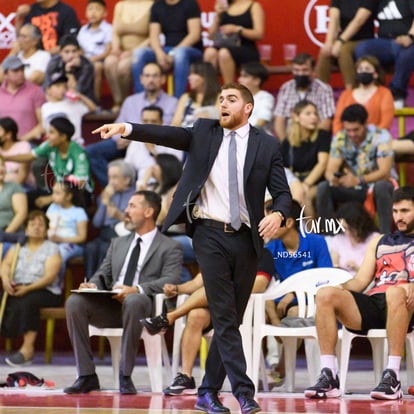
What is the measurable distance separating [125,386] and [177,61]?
4271 mm

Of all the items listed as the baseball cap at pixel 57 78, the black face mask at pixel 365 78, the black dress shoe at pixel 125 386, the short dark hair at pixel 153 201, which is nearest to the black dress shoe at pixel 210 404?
the black dress shoe at pixel 125 386

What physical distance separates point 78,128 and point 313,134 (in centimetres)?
236

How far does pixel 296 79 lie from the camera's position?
390 inches

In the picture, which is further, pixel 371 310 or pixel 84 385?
pixel 84 385

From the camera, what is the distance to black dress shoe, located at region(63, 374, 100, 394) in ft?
23.0

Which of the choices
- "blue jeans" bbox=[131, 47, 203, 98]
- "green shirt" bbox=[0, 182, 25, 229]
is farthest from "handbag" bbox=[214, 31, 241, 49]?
"green shirt" bbox=[0, 182, 25, 229]

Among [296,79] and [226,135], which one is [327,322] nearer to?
[226,135]

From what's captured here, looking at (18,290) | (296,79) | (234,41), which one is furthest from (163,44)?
(18,290)

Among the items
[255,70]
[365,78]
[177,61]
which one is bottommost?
[365,78]

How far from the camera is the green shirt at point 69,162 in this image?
9.68 m

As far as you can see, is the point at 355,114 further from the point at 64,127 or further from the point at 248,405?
the point at 248,405

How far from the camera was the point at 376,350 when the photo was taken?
24.0ft

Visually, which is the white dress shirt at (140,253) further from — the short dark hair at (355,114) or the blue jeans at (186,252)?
the short dark hair at (355,114)

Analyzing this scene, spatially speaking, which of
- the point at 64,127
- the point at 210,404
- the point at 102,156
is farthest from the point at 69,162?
the point at 210,404
